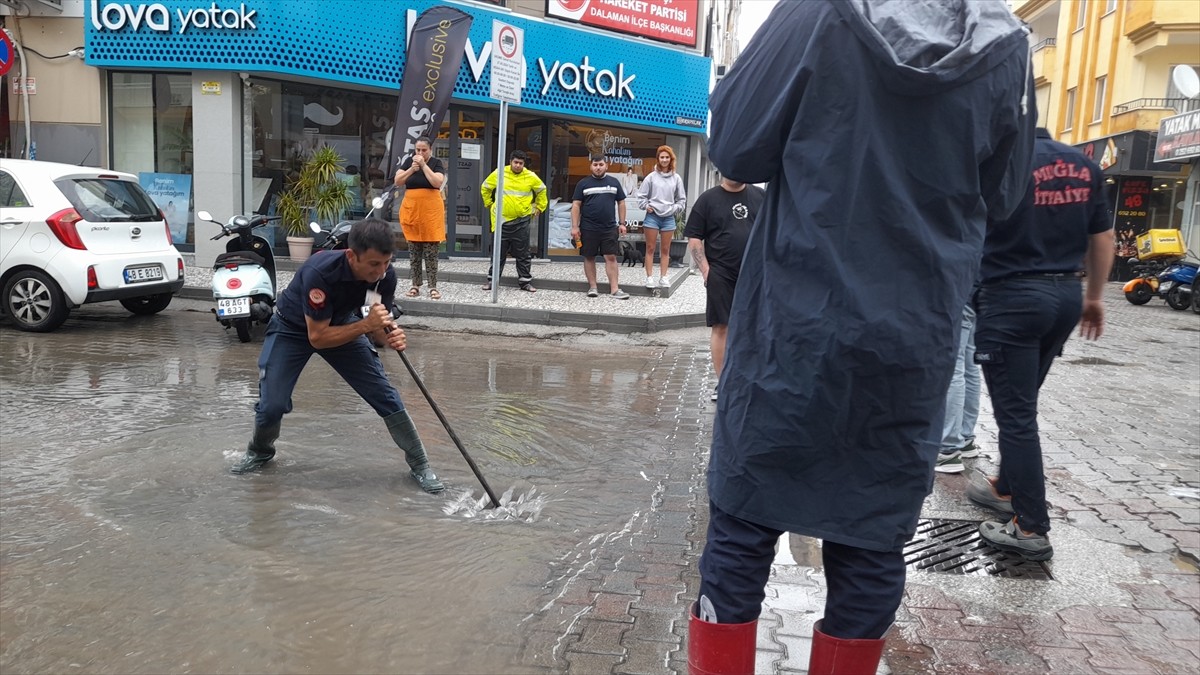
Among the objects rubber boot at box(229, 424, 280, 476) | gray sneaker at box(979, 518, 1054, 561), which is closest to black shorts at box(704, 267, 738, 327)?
gray sneaker at box(979, 518, 1054, 561)

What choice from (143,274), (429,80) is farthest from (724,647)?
(429,80)

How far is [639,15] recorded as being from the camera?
56.2 ft

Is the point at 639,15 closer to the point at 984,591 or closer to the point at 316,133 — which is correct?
the point at 316,133

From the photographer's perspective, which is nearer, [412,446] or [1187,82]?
[412,446]

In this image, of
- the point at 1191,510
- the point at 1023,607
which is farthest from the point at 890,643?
the point at 1191,510

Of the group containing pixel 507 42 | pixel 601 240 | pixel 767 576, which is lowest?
pixel 767 576

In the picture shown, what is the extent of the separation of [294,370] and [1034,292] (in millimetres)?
3437

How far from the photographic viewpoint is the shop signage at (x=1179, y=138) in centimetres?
2231

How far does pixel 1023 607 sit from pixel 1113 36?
31.6m

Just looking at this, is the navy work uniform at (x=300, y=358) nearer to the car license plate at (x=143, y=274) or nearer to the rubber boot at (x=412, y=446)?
the rubber boot at (x=412, y=446)

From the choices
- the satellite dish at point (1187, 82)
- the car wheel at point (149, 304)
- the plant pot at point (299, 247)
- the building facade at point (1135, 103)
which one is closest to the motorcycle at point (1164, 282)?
the building facade at point (1135, 103)

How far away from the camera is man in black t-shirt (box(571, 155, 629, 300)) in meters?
11.8

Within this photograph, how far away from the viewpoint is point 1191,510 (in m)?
4.57

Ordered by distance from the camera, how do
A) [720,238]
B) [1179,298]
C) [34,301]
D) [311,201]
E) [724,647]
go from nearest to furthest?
[724,647], [720,238], [34,301], [311,201], [1179,298]
